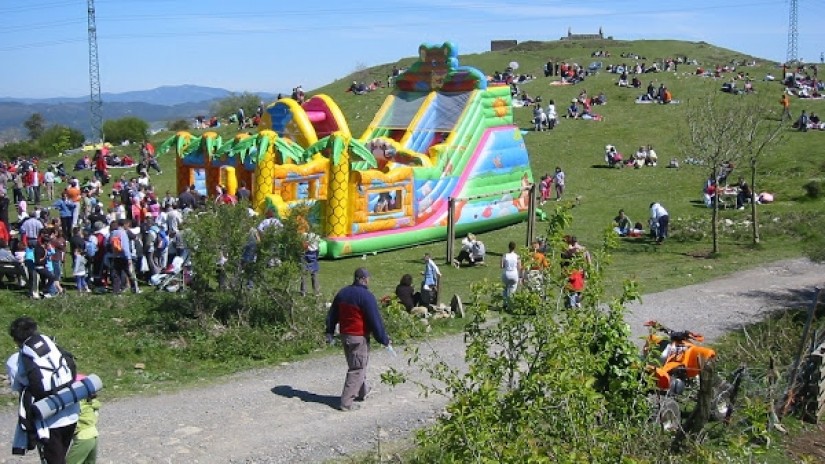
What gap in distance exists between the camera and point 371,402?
31.0 feet

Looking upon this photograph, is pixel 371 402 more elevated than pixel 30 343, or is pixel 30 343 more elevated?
pixel 30 343

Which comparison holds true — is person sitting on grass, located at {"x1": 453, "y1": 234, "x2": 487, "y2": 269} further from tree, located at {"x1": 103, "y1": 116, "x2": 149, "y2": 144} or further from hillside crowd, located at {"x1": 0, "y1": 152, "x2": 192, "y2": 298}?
tree, located at {"x1": 103, "y1": 116, "x2": 149, "y2": 144}

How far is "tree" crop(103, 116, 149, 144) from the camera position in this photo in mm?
45688

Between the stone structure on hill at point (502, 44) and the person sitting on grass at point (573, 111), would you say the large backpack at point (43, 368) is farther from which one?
the stone structure on hill at point (502, 44)

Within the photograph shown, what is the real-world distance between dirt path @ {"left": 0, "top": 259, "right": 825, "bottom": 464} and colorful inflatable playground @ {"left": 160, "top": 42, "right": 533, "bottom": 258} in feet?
22.8

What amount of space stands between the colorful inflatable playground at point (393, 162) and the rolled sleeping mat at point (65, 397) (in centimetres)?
1083

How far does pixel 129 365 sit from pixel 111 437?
2.34 metres

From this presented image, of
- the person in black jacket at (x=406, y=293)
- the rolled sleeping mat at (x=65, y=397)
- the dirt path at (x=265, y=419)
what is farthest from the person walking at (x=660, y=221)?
the rolled sleeping mat at (x=65, y=397)

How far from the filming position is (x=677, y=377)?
30.1ft

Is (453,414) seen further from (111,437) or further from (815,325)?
(815,325)

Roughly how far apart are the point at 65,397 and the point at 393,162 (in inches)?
568

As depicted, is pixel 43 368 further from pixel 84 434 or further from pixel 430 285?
pixel 430 285

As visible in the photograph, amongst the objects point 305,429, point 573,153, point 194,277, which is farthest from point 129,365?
point 573,153

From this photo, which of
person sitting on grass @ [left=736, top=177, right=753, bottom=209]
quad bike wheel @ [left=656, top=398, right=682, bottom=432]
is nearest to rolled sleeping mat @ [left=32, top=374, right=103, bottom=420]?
quad bike wheel @ [left=656, top=398, right=682, bottom=432]
